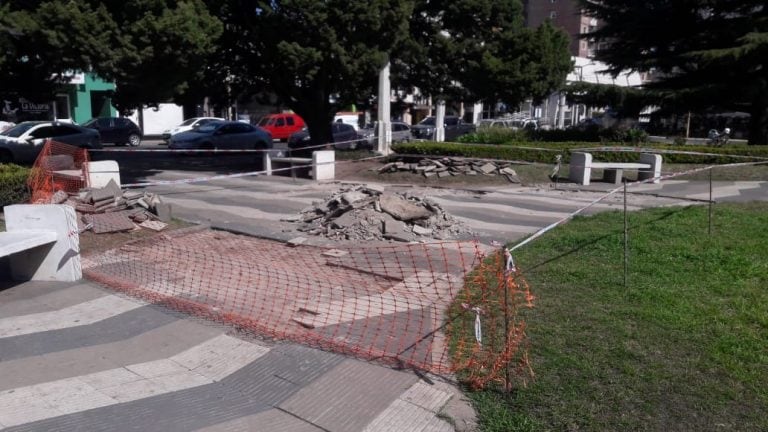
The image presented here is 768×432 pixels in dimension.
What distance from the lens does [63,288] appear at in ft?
25.8

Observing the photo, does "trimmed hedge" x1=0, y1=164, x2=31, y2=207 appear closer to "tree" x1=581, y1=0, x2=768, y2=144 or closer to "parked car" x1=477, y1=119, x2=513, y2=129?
"parked car" x1=477, y1=119, x2=513, y2=129

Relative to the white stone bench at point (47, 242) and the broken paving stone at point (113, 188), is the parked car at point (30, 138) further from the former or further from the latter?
the white stone bench at point (47, 242)

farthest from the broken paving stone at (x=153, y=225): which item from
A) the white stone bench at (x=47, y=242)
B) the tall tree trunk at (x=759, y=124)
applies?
the tall tree trunk at (x=759, y=124)

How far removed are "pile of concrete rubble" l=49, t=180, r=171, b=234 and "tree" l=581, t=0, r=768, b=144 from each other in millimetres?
17029

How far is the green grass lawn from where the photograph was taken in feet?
14.7

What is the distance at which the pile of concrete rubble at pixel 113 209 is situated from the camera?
1058cm

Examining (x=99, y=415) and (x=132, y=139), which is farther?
(x=132, y=139)

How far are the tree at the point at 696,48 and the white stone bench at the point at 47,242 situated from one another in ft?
62.2

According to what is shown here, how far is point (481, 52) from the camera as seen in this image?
76.1 feet

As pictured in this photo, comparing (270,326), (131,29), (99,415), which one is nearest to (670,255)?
(270,326)

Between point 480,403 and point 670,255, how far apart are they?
475cm

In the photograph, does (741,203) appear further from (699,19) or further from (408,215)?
(699,19)

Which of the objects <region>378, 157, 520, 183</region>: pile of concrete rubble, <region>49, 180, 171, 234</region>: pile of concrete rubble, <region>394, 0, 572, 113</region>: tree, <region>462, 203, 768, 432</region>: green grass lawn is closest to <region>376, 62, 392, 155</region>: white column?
<region>394, 0, 572, 113</region>: tree

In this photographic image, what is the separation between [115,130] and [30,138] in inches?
479
